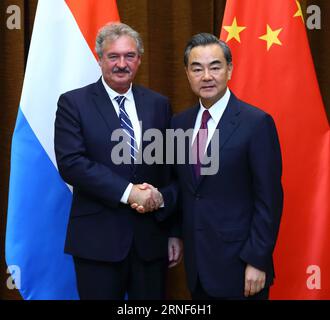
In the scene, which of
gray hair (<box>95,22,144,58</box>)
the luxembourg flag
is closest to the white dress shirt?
gray hair (<box>95,22,144,58</box>)

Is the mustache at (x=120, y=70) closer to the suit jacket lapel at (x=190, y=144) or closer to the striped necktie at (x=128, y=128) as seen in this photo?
the striped necktie at (x=128, y=128)

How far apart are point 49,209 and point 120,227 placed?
52 centimetres

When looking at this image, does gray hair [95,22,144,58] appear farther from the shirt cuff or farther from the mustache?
the shirt cuff

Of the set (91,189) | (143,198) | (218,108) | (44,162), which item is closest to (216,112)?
(218,108)

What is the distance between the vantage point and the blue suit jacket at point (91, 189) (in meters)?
1.70

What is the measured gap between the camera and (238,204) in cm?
162

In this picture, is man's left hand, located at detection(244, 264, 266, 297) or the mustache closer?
man's left hand, located at detection(244, 264, 266, 297)

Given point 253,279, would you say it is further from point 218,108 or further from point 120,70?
point 120,70

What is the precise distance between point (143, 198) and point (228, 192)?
0.92 ft

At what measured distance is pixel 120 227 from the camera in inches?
→ 68.2

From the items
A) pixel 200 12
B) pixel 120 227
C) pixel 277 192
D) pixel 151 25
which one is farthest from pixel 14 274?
pixel 200 12

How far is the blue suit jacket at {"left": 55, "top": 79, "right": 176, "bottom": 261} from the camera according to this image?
5.57 ft

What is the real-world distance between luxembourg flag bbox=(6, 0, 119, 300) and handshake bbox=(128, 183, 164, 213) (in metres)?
0.57

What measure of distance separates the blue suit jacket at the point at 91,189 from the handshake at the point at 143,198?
1.6 inches
